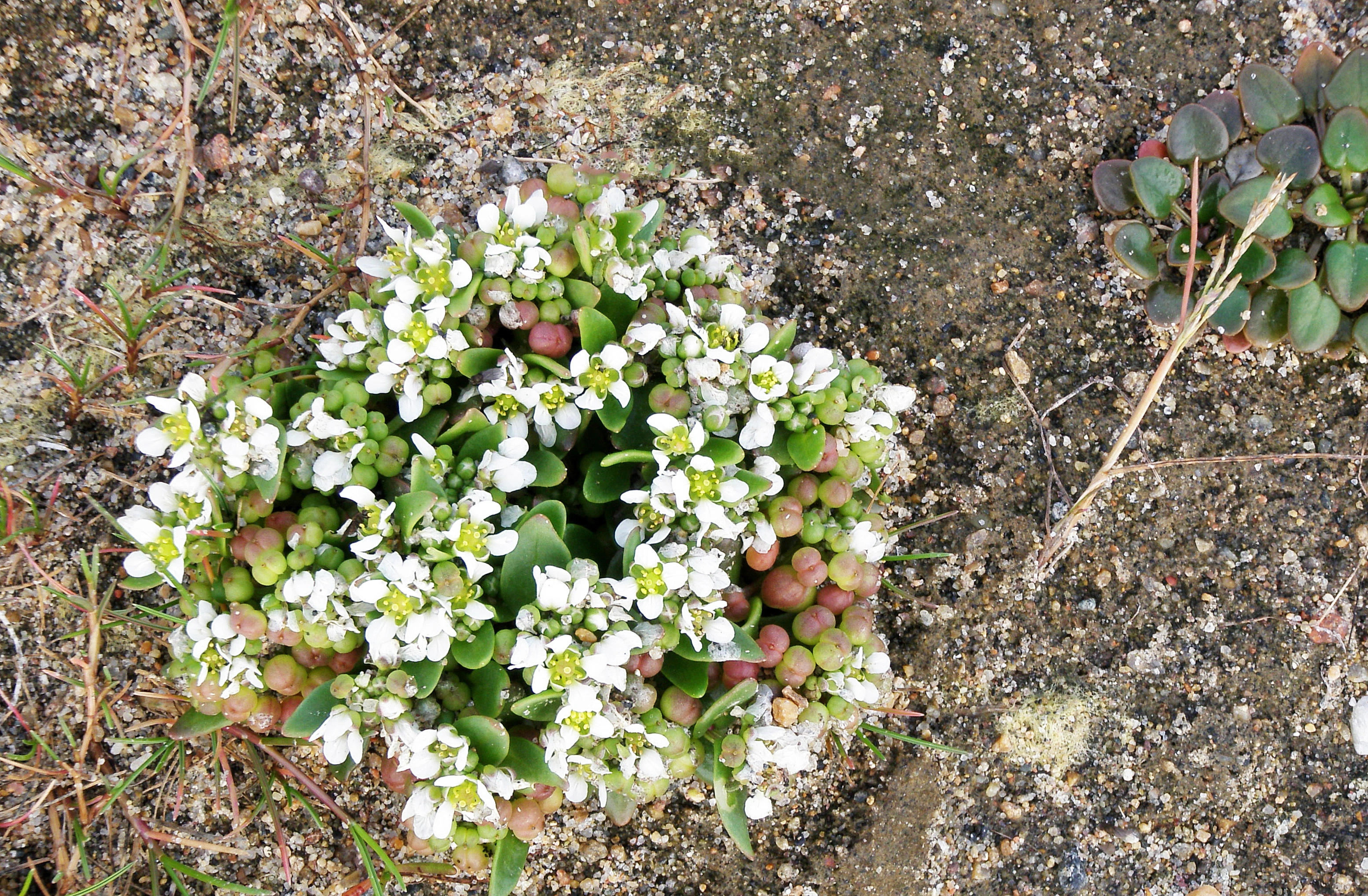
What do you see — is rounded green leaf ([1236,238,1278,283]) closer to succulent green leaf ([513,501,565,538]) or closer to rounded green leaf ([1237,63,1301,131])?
rounded green leaf ([1237,63,1301,131])

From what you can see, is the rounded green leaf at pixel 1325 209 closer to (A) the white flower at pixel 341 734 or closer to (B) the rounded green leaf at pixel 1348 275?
(B) the rounded green leaf at pixel 1348 275

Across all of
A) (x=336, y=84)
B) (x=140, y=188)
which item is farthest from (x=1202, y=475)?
(x=140, y=188)

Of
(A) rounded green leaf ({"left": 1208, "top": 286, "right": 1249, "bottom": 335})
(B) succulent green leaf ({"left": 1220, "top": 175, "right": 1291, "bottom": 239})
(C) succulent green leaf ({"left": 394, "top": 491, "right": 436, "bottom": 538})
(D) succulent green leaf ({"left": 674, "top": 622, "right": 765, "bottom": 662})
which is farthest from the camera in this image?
(A) rounded green leaf ({"left": 1208, "top": 286, "right": 1249, "bottom": 335})

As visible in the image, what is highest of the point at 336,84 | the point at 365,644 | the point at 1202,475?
the point at 336,84

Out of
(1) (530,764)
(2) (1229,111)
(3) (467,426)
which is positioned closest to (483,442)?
(3) (467,426)

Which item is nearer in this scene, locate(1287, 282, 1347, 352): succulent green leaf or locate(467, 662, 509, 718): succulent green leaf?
locate(467, 662, 509, 718): succulent green leaf

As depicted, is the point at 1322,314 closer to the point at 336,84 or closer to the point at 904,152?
the point at 904,152

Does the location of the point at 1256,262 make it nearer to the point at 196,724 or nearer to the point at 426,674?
the point at 426,674

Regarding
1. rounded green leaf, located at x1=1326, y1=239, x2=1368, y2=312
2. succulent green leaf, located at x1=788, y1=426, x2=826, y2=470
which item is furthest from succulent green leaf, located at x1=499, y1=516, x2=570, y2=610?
rounded green leaf, located at x1=1326, y1=239, x2=1368, y2=312
